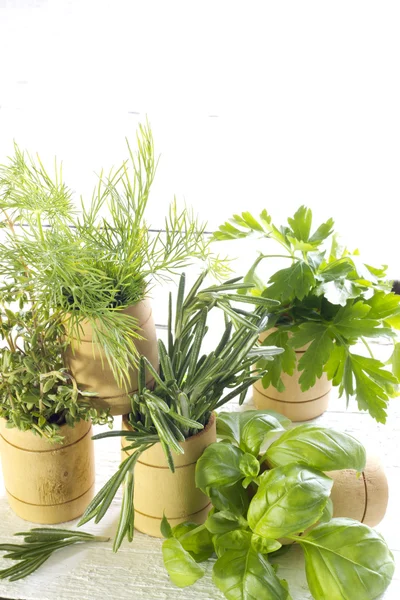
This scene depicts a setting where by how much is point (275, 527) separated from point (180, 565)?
0.09 metres

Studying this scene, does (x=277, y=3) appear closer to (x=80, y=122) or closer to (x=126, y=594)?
(x=80, y=122)

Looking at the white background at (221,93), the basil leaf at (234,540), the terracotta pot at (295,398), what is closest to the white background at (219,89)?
the white background at (221,93)

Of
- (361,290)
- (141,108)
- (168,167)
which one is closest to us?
(361,290)

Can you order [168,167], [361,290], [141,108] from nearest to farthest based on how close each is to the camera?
[361,290]
[168,167]
[141,108]

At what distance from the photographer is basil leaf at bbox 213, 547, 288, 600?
511 mm

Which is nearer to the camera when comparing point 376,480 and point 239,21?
point 376,480

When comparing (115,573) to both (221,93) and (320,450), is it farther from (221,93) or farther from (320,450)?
(221,93)

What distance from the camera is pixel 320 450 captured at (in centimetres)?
54

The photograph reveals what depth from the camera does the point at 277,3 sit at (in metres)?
1.64

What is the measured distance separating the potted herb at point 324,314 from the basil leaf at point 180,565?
0.61 ft

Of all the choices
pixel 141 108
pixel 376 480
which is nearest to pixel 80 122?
pixel 141 108

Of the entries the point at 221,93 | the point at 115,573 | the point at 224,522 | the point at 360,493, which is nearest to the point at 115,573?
the point at 115,573

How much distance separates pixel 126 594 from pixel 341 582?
167mm

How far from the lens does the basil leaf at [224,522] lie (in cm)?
55
